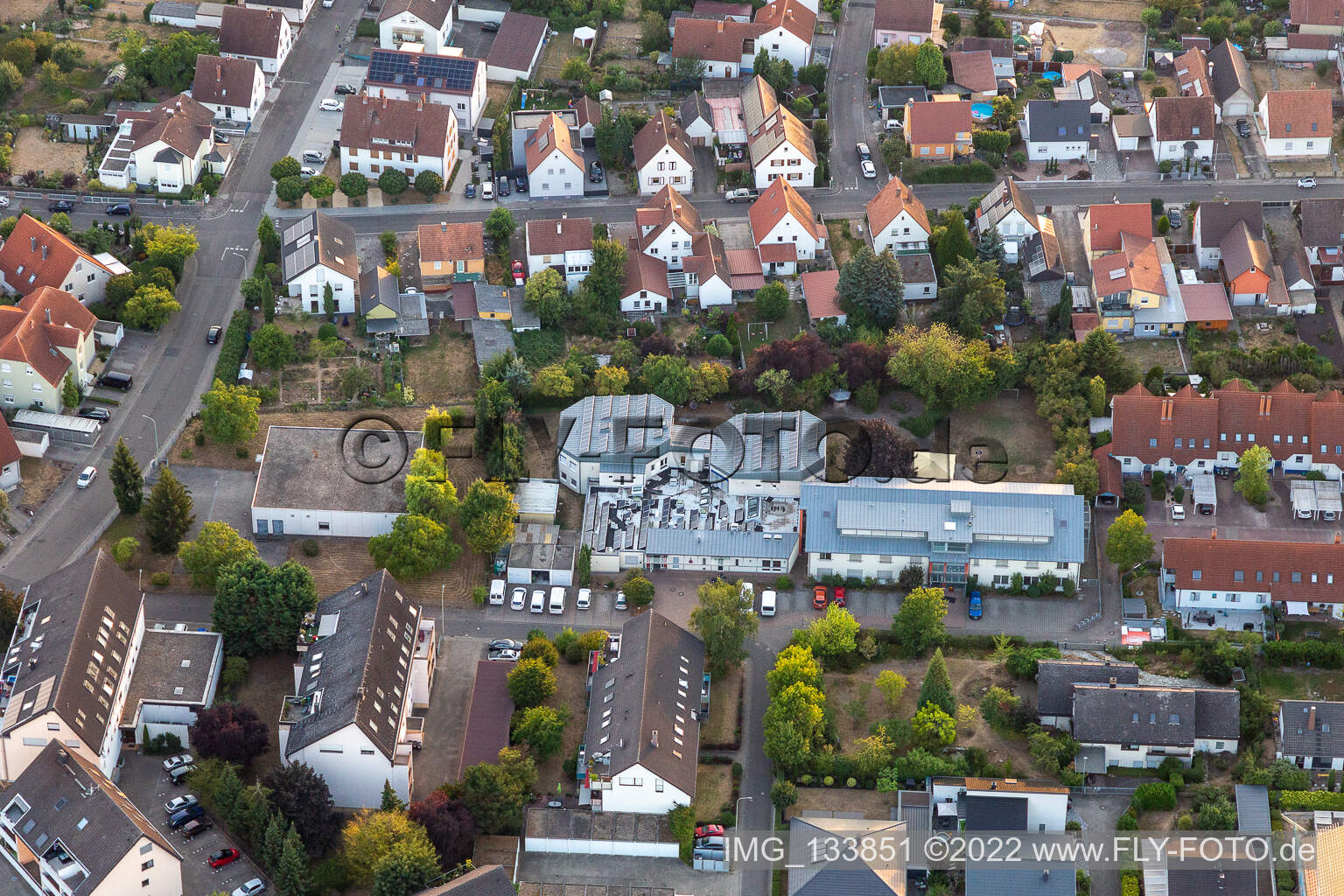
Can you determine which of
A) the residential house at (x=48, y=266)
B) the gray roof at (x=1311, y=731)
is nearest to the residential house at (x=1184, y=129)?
the gray roof at (x=1311, y=731)

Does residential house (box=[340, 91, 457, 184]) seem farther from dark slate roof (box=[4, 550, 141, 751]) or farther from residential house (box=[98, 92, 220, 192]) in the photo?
dark slate roof (box=[4, 550, 141, 751])

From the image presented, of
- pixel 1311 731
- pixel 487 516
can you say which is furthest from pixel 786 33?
pixel 1311 731

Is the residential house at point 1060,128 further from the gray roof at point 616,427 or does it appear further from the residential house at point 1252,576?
the residential house at point 1252,576

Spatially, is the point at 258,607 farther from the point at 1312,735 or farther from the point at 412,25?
the point at 412,25

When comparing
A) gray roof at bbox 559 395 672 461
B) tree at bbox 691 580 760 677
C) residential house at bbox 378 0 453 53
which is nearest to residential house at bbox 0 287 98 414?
gray roof at bbox 559 395 672 461

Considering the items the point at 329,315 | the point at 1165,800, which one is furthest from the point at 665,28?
the point at 1165,800

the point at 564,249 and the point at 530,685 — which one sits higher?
the point at 564,249
